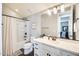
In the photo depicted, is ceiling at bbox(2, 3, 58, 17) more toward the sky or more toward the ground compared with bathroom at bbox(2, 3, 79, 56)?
more toward the sky

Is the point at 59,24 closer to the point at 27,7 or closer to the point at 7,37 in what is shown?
the point at 27,7

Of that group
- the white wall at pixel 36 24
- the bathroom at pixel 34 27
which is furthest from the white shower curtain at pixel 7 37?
the white wall at pixel 36 24

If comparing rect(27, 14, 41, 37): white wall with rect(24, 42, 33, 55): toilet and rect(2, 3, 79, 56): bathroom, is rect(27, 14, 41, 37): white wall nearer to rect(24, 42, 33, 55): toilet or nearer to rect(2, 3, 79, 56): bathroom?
rect(2, 3, 79, 56): bathroom

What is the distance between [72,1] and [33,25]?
2.24 ft

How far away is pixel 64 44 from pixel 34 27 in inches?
20.3

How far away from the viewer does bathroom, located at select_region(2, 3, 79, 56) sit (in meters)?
1.69

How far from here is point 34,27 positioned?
5.75 feet

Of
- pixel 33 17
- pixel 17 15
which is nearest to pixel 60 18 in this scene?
pixel 33 17

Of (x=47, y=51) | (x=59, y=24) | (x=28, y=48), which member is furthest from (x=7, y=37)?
(x=59, y=24)

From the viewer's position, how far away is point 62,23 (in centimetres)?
171

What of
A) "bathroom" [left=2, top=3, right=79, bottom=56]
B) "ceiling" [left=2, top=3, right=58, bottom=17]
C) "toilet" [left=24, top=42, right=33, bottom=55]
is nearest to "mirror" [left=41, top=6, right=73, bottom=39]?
"bathroom" [left=2, top=3, right=79, bottom=56]

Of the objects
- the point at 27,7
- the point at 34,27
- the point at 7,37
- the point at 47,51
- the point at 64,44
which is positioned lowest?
the point at 47,51

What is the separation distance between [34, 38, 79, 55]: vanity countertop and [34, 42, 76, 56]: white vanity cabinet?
0.15ft

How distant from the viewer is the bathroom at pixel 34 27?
169cm
